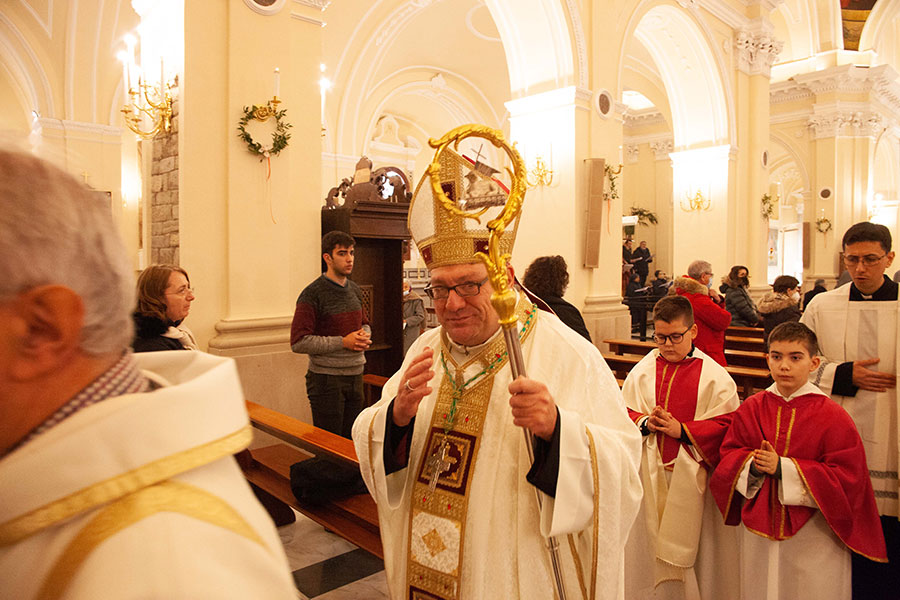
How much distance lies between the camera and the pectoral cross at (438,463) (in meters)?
1.83

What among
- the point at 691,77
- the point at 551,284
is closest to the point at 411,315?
the point at 551,284

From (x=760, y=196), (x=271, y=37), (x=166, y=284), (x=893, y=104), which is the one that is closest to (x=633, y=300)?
(x=760, y=196)

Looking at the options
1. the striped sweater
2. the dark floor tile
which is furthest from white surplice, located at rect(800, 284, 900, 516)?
the striped sweater

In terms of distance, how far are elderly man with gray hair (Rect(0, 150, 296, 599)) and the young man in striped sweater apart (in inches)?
134

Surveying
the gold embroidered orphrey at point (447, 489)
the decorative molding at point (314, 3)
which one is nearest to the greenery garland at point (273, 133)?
the decorative molding at point (314, 3)

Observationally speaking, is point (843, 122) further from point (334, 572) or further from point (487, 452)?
point (487, 452)

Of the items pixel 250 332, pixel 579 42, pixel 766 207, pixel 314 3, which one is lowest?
pixel 250 332

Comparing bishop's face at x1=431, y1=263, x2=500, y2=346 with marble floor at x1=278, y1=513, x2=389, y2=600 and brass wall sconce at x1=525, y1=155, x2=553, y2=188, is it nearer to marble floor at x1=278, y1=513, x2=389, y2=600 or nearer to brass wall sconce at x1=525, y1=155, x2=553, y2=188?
marble floor at x1=278, y1=513, x2=389, y2=600

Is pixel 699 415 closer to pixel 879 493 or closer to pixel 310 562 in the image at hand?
pixel 879 493

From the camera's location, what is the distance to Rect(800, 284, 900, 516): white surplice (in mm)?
3035

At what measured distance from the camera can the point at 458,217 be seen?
1.86m

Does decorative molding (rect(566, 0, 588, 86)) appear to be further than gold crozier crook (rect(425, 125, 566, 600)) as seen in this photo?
Yes

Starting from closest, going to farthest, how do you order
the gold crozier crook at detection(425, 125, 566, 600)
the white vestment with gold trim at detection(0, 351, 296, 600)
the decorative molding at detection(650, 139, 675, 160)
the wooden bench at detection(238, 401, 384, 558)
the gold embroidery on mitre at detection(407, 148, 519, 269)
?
the white vestment with gold trim at detection(0, 351, 296, 600)
the gold crozier crook at detection(425, 125, 566, 600)
the gold embroidery on mitre at detection(407, 148, 519, 269)
the wooden bench at detection(238, 401, 384, 558)
the decorative molding at detection(650, 139, 675, 160)

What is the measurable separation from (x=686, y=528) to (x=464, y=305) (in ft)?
6.31
